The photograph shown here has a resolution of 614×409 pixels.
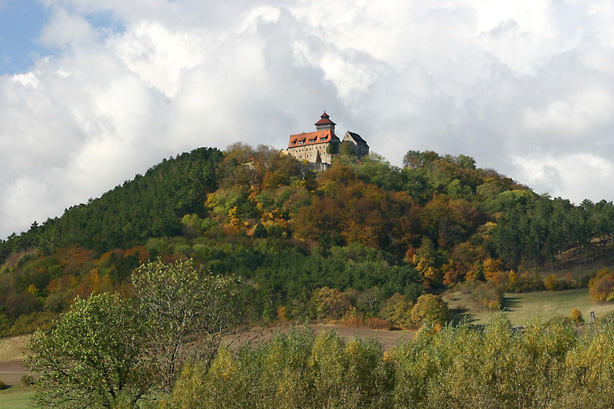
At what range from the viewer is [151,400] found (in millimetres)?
41000

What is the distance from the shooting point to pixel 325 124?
6959 inches

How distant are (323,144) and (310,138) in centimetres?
448

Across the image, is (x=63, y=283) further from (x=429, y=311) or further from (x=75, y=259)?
(x=429, y=311)

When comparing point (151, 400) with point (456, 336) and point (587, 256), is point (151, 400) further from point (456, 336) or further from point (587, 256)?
point (587, 256)

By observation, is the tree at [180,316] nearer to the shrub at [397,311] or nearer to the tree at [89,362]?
the tree at [89,362]

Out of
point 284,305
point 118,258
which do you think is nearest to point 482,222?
point 284,305

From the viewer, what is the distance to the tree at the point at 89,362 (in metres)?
43.1

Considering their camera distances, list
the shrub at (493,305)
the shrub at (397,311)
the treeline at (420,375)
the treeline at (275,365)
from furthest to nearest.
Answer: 1. the shrub at (493,305)
2. the shrub at (397,311)
3. the treeline at (275,365)
4. the treeline at (420,375)

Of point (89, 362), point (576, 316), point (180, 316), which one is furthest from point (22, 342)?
point (576, 316)

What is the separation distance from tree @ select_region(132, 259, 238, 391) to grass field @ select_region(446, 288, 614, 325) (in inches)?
2173

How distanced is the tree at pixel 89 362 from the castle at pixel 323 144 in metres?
126

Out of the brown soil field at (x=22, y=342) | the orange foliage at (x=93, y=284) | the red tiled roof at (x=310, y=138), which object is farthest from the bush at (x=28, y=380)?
the red tiled roof at (x=310, y=138)

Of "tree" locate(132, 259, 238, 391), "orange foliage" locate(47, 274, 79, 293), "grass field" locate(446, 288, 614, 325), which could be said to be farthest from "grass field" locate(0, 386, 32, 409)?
"grass field" locate(446, 288, 614, 325)

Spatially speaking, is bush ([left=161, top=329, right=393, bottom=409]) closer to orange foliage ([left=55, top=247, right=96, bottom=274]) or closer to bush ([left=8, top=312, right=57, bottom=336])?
bush ([left=8, top=312, right=57, bottom=336])
